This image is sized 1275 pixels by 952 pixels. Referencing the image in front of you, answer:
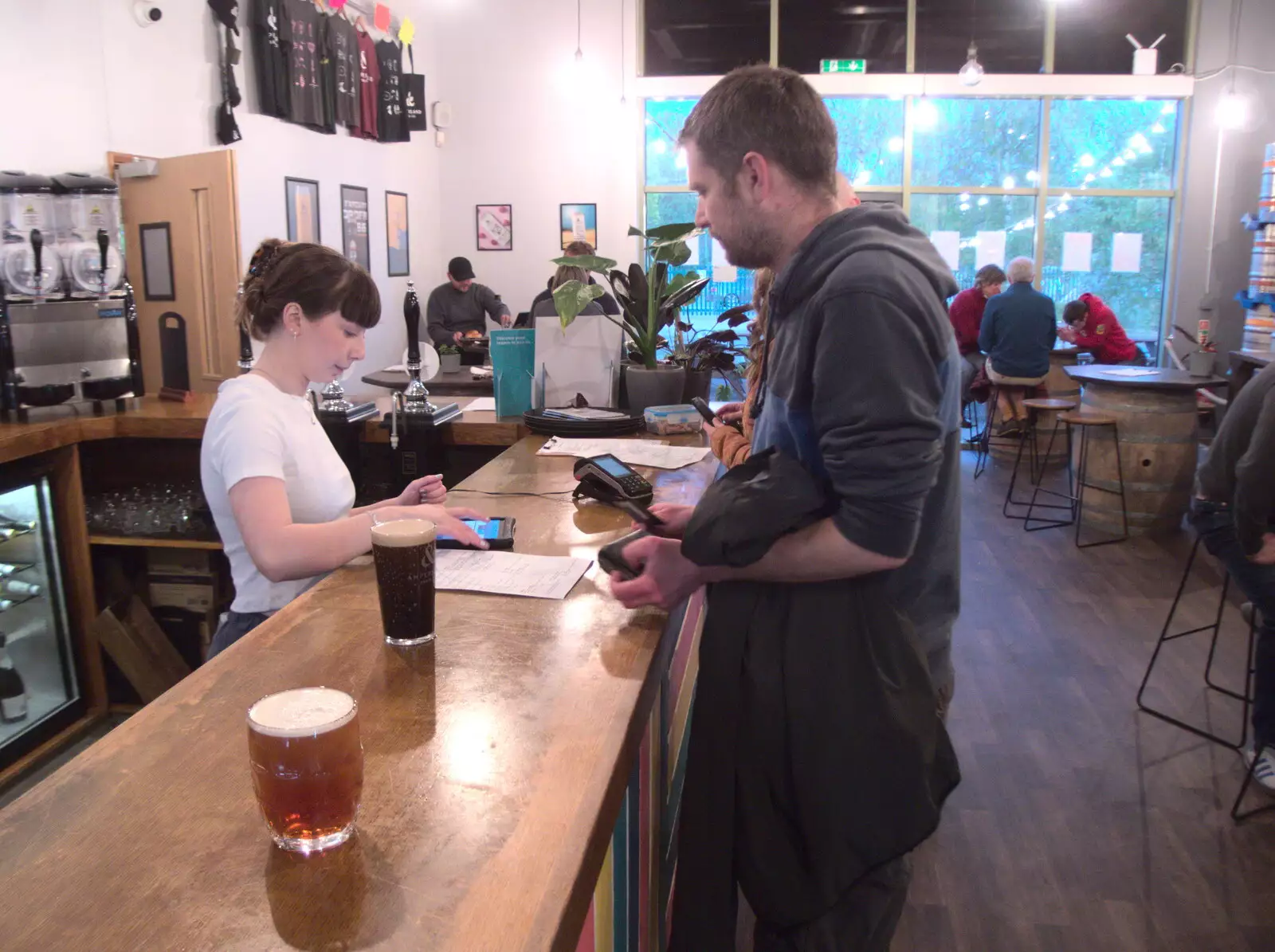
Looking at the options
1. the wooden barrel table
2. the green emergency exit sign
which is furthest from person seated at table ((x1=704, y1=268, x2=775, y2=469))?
the green emergency exit sign

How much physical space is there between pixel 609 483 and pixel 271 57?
5020 mm

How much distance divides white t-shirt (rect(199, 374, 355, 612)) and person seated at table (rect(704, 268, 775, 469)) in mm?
819

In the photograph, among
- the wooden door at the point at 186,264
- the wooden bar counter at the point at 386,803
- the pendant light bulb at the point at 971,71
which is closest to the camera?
the wooden bar counter at the point at 386,803

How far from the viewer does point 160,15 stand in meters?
4.79

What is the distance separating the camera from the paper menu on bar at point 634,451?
253 centimetres

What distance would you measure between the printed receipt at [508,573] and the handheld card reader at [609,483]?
0.98ft


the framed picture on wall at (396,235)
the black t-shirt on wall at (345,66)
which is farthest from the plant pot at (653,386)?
the framed picture on wall at (396,235)

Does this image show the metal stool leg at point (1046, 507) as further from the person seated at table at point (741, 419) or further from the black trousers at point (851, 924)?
the black trousers at point (851, 924)

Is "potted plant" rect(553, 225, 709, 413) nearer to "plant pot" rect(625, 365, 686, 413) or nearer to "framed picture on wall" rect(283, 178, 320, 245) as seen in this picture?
"plant pot" rect(625, 365, 686, 413)

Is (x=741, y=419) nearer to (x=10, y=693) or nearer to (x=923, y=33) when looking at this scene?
(x=10, y=693)

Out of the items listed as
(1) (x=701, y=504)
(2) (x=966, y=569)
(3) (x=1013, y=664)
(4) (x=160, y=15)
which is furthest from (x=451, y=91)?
(1) (x=701, y=504)

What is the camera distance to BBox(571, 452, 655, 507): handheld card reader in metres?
2.03

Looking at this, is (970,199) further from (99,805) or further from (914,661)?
(99,805)

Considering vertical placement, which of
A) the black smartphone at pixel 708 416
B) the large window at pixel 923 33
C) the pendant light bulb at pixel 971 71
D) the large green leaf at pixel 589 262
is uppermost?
the large window at pixel 923 33
